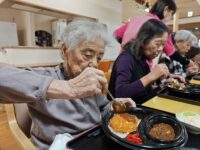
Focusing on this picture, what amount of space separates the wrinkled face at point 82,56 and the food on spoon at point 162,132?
0.39 m

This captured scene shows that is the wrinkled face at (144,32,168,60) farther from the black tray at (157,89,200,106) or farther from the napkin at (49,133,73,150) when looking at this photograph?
the napkin at (49,133,73,150)

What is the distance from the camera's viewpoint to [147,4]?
12.1 ft

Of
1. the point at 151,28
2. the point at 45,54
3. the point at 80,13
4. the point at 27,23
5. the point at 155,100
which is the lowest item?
the point at 155,100

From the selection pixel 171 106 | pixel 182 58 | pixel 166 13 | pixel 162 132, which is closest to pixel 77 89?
pixel 162 132

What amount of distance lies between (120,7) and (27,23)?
2552mm

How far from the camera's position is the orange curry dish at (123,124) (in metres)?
0.69

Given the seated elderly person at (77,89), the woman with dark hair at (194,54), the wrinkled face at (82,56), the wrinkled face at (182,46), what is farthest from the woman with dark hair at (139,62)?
the woman with dark hair at (194,54)

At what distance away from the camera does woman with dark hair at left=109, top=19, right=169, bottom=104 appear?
1.25m

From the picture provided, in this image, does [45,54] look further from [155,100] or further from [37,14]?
[155,100]

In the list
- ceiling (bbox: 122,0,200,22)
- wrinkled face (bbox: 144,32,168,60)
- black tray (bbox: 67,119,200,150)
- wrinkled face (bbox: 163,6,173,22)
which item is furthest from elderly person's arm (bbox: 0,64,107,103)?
ceiling (bbox: 122,0,200,22)

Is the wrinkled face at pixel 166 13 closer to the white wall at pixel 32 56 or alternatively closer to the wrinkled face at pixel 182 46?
the wrinkled face at pixel 182 46

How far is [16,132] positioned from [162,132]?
59 centimetres

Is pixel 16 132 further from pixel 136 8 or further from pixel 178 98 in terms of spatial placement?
pixel 136 8

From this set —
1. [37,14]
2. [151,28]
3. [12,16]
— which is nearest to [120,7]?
[37,14]
